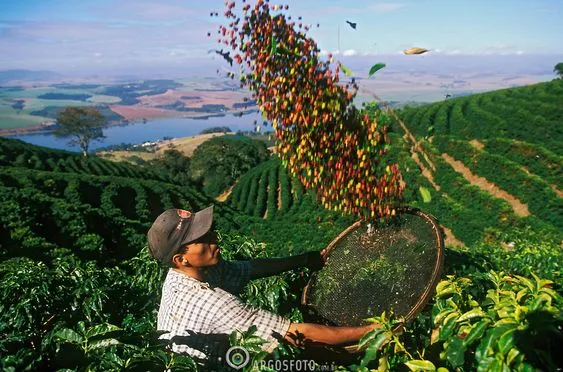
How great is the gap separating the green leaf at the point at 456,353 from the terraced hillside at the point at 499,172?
40.9 ft

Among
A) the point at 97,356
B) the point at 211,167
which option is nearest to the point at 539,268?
the point at 97,356

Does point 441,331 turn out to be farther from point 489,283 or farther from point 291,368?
point 489,283

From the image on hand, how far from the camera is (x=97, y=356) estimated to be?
5.90ft

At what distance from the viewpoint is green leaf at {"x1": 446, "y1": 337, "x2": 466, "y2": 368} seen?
4.94 ft

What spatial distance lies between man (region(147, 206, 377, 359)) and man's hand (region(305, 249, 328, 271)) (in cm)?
92

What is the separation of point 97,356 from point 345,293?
6.66 ft

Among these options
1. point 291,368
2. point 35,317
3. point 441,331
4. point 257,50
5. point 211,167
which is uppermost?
point 257,50

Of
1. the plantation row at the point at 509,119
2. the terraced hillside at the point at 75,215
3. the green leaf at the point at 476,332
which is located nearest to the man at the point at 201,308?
the green leaf at the point at 476,332

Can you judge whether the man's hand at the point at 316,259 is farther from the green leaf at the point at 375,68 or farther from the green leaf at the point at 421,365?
the green leaf at the point at 421,365

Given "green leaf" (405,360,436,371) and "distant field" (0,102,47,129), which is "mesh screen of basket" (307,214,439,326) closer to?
"green leaf" (405,360,436,371)

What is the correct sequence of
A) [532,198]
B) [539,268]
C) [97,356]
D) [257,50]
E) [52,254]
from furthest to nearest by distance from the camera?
[532,198]
[52,254]
[539,268]
[257,50]
[97,356]

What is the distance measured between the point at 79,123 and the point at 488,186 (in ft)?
241

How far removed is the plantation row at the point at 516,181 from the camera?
19.6 meters

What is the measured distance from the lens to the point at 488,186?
2400 centimetres
